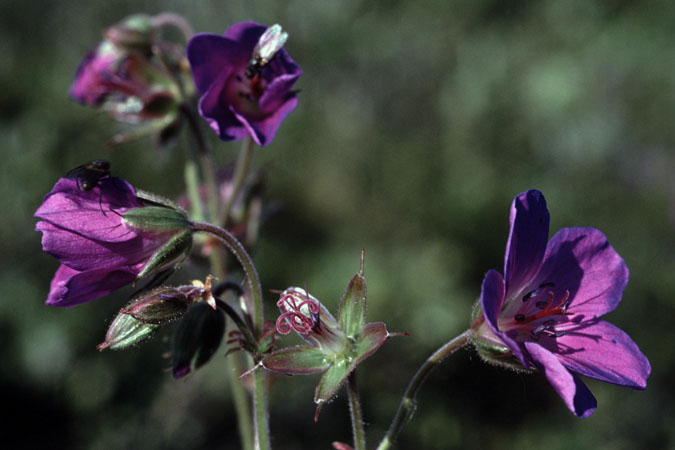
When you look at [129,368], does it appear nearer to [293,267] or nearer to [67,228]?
[293,267]

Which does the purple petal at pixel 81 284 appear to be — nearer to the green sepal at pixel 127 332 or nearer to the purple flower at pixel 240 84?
the green sepal at pixel 127 332

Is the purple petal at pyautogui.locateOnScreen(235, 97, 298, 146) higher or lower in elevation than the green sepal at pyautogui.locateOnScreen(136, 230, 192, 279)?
higher

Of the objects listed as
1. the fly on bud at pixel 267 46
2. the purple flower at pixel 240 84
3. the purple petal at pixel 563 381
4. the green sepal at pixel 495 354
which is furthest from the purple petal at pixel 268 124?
the purple petal at pixel 563 381

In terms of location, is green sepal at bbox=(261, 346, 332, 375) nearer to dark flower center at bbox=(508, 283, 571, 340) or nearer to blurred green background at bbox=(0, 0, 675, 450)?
dark flower center at bbox=(508, 283, 571, 340)

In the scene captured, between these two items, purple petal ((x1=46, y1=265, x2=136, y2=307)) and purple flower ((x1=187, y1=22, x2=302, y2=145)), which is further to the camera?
purple flower ((x1=187, y1=22, x2=302, y2=145))

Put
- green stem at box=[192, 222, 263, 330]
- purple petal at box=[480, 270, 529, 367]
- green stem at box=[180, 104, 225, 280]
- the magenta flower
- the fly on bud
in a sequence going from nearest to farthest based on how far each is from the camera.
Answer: purple petal at box=[480, 270, 529, 367], the magenta flower, green stem at box=[192, 222, 263, 330], the fly on bud, green stem at box=[180, 104, 225, 280]

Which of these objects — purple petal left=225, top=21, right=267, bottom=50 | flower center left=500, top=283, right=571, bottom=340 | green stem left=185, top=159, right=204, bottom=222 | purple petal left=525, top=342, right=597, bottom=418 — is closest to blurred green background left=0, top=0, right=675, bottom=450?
green stem left=185, top=159, right=204, bottom=222
